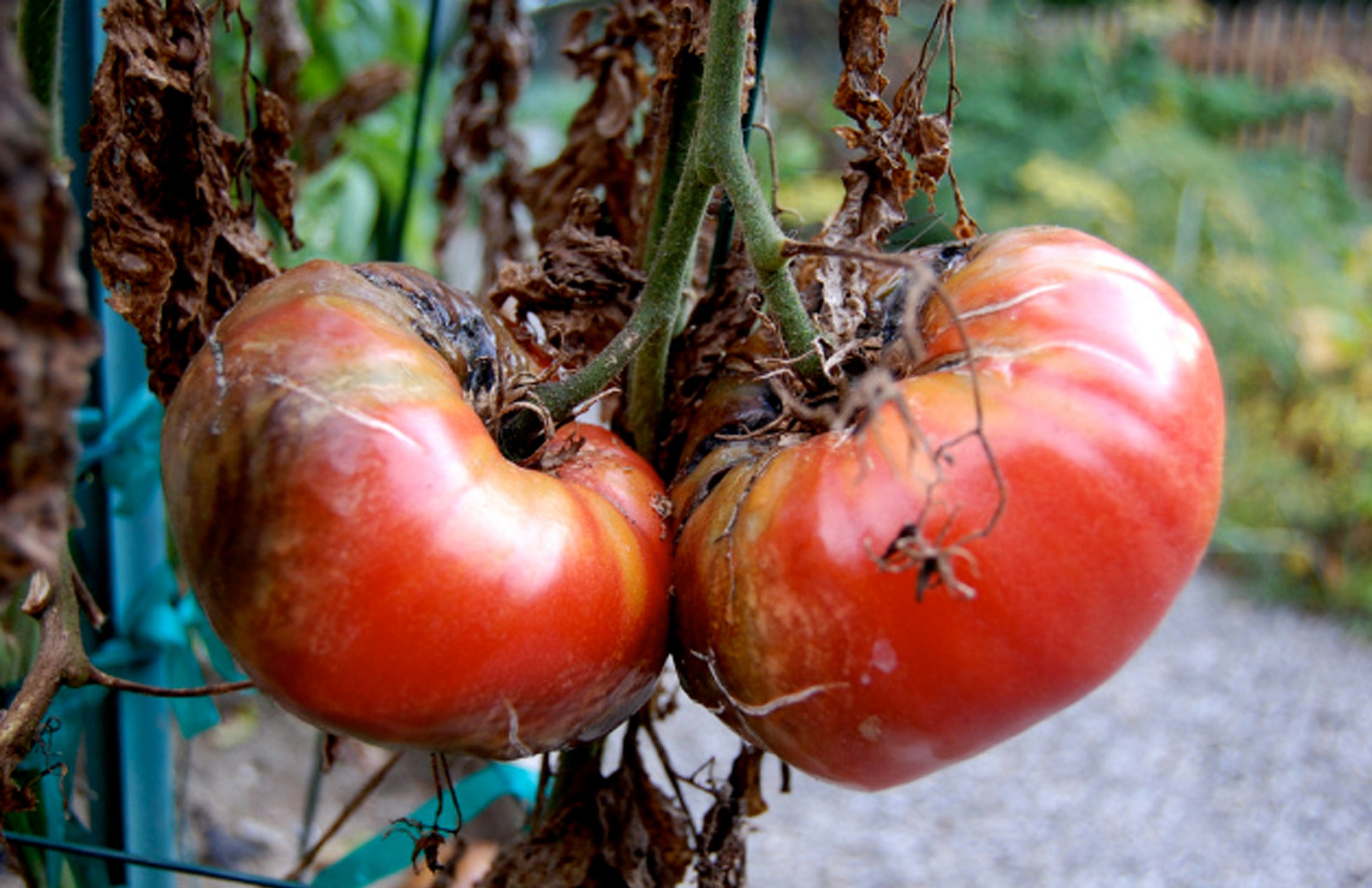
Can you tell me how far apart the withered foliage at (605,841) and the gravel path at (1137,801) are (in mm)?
1161

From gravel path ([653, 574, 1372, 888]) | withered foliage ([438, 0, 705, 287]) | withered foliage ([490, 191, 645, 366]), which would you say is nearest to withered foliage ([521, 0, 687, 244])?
withered foliage ([438, 0, 705, 287])

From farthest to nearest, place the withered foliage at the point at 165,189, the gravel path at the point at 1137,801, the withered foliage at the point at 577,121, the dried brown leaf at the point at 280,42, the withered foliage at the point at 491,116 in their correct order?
the gravel path at the point at 1137,801
the dried brown leaf at the point at 280,42
the withered foliage at the point at 491,116
the withered foliage at the point at 577,121
the withered foliage at the point at 165,189

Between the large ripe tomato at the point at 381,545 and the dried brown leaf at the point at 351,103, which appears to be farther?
the dried brown leaf at the point at 351,103

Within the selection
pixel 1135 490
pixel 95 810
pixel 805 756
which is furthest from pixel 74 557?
pixel 1135 490

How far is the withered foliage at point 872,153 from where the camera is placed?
0.59m

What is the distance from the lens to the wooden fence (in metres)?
5.32

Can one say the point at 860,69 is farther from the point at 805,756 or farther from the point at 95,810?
the point at 95,810

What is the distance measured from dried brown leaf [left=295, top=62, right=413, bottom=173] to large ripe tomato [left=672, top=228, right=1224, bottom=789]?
2.93ft

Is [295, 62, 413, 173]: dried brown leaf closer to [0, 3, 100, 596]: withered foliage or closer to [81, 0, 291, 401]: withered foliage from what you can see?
[81, 0, 291, 401]: withered foliage

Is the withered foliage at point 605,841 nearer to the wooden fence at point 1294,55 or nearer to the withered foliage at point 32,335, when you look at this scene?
the withered foliage at point 32,335

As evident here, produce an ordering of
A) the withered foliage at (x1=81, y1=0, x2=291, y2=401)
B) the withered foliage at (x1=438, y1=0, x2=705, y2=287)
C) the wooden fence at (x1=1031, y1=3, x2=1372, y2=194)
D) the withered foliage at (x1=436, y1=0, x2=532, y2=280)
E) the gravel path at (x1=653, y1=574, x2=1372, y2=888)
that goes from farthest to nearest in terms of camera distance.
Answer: the wooden fence at (x1=1031, y1=3, x2=1372, y2=194), the gravel path at (x1=653, y1=574, x2=1372, y2=888), the withered foliage at (x1=436, y1=0, x2=532, y2=280), the withered foliage at (x1=438, y1=0, x2=705, y2=287), the withered foliage at (x1=81, y1=0, x2=291, y2=401)

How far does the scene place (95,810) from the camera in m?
0.91

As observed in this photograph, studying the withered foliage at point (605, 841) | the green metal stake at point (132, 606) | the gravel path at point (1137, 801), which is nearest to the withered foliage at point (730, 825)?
the withered foliage at point (605, 841)

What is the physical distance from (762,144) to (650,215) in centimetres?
240
